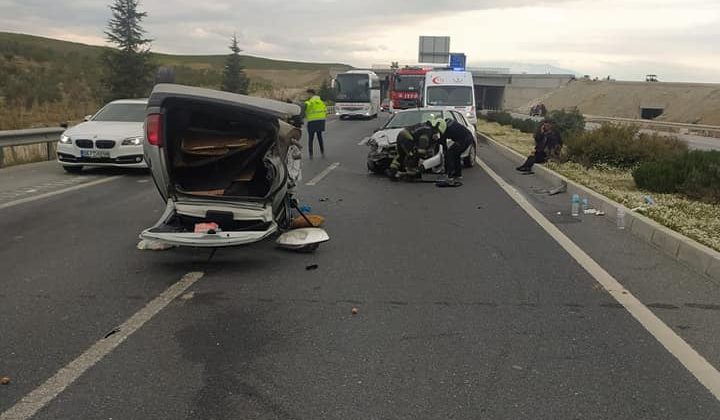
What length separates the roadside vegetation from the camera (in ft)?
27.4

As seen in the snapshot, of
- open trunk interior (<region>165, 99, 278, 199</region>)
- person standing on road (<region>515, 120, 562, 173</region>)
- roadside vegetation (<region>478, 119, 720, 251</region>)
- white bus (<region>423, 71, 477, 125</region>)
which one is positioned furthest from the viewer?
white bus (<region>423, 71, 477, 125</region>)

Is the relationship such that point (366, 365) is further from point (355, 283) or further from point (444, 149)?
point (444, 149)

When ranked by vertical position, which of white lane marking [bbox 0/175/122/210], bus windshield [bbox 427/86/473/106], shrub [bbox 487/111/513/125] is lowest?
white lane marking [bbox 0/175/122/210]

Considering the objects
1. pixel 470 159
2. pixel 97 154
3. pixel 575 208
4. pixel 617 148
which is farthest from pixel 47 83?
pixel 575 208

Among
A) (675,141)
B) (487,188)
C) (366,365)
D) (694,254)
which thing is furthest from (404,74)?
(366,365)

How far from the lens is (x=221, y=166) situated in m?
7.02

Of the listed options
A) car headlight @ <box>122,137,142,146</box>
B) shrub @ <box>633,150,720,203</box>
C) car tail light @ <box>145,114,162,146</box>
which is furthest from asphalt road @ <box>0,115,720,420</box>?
car headlight @ <box>122,137,142,146</box>

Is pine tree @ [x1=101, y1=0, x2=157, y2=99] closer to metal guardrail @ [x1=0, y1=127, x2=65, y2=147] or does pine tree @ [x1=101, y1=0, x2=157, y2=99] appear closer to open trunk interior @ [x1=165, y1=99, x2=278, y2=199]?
metal guardrail @ [x1=0, y1=127, x2=65, y2=147]

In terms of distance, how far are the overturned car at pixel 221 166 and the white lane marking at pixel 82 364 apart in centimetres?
99

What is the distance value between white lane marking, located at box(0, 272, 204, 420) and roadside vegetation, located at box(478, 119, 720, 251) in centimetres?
541

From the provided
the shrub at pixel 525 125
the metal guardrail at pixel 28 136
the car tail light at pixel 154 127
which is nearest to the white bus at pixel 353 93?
the shrub at pixel 525 125

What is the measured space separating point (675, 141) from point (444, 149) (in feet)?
21.6

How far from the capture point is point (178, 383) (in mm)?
3668

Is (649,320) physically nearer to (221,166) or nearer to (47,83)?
(221,166)
